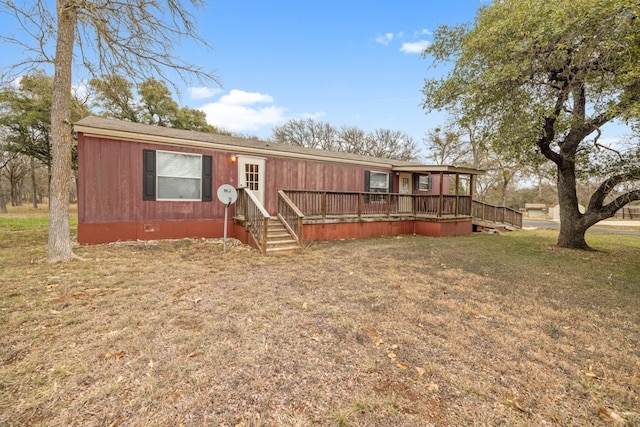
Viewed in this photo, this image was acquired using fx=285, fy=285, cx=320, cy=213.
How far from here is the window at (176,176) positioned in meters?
7.55

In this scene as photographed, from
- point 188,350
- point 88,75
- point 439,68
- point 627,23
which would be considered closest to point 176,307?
point 188,350

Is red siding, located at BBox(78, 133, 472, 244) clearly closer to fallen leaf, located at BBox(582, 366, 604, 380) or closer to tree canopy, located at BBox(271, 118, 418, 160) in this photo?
fallen leaf, located at BBox(582, 366, 604, 380)

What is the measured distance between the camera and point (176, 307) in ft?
11.4

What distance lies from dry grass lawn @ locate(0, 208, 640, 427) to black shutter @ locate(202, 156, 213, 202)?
10.7 ft

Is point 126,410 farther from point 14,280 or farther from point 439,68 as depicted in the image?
point 439,68

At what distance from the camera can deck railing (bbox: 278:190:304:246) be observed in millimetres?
7488

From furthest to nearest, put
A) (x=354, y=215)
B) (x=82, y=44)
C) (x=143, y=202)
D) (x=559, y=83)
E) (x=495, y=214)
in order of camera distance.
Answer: (x=495, y=214)
(x=354, y=215)
(x=143, y=202)
(x=559, y=83)
(x=82, y=44)

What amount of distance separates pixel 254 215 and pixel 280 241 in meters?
0.96

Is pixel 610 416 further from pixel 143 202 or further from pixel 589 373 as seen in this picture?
pixel 143 202

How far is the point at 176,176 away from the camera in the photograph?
795 cm

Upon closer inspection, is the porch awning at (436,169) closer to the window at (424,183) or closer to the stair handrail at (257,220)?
the window at (424,183)

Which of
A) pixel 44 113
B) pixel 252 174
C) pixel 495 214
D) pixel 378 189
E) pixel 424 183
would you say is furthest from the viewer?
pixel 44 113

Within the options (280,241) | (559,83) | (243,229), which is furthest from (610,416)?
(559,83)

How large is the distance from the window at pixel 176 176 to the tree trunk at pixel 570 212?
10634 millimetres
